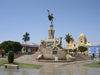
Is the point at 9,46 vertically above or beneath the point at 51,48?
above

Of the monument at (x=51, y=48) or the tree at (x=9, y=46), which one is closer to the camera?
the monument at (x=51, y=48)

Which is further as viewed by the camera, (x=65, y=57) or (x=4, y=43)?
(x=4, y=43)

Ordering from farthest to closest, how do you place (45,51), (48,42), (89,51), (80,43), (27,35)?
(80,43), (89,51), (27,35), (48,42), (45,51)

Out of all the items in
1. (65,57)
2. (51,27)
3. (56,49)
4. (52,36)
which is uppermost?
(51,27)

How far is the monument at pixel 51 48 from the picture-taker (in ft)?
113

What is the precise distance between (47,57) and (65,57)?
4700 millimetres

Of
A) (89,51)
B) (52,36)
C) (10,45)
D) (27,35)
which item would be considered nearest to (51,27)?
(52,36)

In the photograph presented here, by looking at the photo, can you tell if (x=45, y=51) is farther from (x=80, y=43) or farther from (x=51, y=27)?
(x=80, y=43)

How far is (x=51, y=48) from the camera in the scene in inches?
1421

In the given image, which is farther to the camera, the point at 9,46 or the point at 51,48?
the point at 9,46

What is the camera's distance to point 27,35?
6266cm

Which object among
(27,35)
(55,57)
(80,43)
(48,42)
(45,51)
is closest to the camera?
(55,57)

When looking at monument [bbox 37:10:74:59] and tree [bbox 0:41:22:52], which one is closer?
monument [bbox 37:10:74:59]

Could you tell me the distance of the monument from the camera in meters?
34.5
